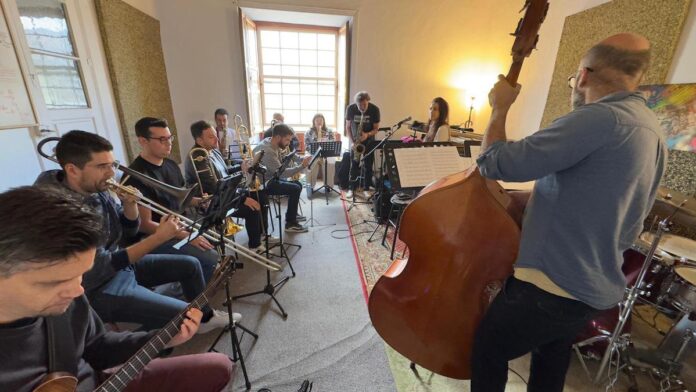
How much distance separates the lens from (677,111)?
219cm

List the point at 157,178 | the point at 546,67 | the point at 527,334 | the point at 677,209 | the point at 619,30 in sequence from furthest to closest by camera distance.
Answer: the point at 546,67 < the point at 619,30 < the point at 157,178 < the point at 677,209 < the point at 527,334

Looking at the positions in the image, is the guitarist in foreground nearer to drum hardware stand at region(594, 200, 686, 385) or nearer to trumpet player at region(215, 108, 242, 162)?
drum hardware stand at region(594, 200, 686, 385)

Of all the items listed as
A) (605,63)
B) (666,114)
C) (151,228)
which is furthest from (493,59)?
(151,228)

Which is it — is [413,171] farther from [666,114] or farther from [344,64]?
[344,64]

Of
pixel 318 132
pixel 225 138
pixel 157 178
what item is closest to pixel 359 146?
pixel 318 132

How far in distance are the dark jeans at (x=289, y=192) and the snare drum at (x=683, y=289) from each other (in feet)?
10.1

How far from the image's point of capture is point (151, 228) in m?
1.95

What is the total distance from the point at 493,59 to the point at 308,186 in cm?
387

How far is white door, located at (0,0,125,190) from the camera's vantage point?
203cm

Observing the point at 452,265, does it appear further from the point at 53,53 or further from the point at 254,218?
the point at 53,53

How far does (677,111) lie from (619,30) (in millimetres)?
1059

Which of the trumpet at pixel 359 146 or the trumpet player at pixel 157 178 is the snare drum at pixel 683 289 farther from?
the trumpet at pixel 359 146

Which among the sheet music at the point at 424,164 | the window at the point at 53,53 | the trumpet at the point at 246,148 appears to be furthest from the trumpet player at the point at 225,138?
the sheet music at the point at 424,164

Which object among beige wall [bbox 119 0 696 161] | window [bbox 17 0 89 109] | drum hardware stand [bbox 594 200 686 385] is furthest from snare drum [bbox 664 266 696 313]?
window [bbox 17 0 89 109]
